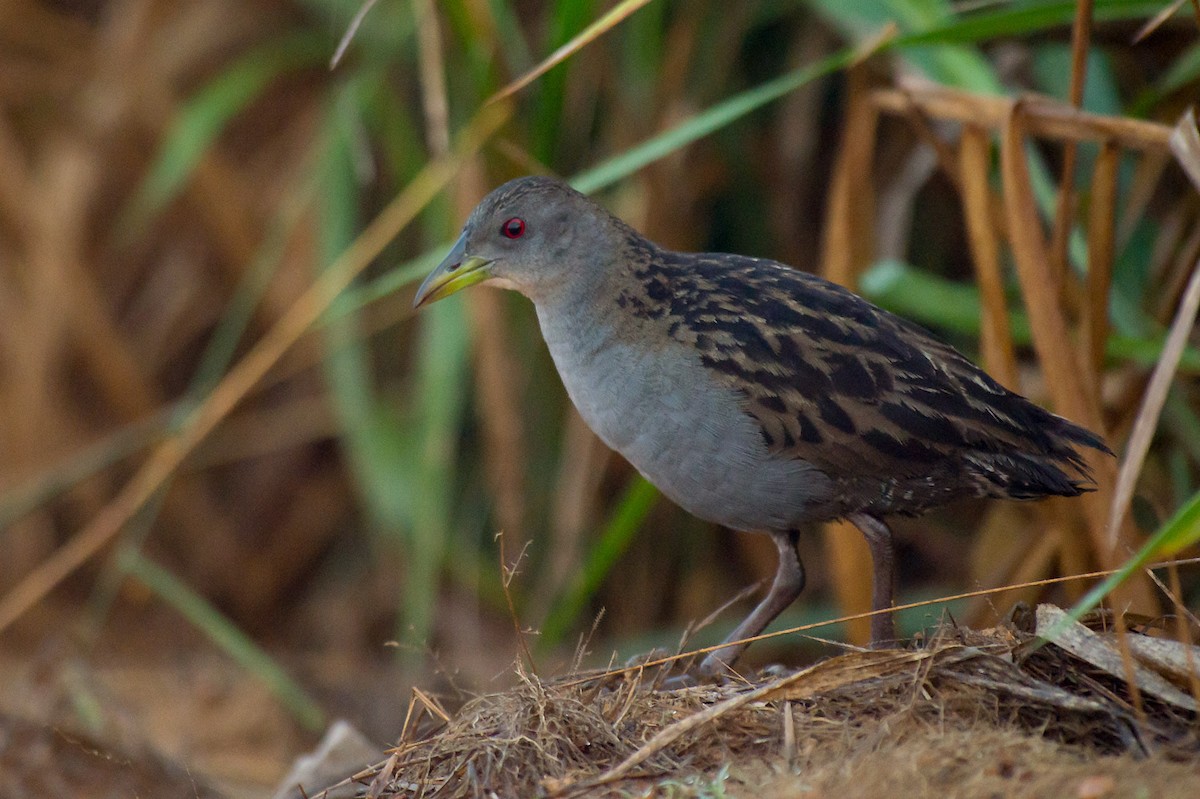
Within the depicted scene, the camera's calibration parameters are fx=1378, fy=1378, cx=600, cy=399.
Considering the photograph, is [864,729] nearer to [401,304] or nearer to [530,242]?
Answer: [530,242]

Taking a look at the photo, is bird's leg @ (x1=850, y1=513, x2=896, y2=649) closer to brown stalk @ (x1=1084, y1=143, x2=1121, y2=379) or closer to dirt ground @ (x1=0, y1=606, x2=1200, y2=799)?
dirt ground @ (x1=0, y1=606, x2=1200, y2=799)

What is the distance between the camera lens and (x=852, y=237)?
338 cm

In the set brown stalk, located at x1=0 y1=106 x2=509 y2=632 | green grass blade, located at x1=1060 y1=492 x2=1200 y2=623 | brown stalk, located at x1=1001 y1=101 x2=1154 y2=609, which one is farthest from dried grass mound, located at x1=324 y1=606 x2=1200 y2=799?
brown stalk, located at x1=0 y1=106 x2=509 y2=632

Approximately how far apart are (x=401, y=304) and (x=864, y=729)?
306 centimetres

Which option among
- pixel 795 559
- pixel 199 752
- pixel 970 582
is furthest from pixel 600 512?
pixel 795 559

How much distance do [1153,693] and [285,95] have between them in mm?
4505

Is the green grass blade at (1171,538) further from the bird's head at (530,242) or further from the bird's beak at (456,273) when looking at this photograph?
the bird's beak at (456,273)

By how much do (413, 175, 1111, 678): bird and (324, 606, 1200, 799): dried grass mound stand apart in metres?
0.33

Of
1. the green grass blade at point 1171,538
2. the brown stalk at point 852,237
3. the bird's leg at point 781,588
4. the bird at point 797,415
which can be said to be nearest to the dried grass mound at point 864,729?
the green grass blade at point 1171,538

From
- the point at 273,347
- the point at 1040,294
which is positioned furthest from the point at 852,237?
the point at 273,347

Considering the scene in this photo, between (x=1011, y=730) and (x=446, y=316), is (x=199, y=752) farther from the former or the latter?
(x=1011, y=730)

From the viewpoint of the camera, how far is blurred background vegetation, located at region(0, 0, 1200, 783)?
3.47 m

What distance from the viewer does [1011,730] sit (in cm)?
190

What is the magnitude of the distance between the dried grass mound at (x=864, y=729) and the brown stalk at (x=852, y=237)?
1070 mm
